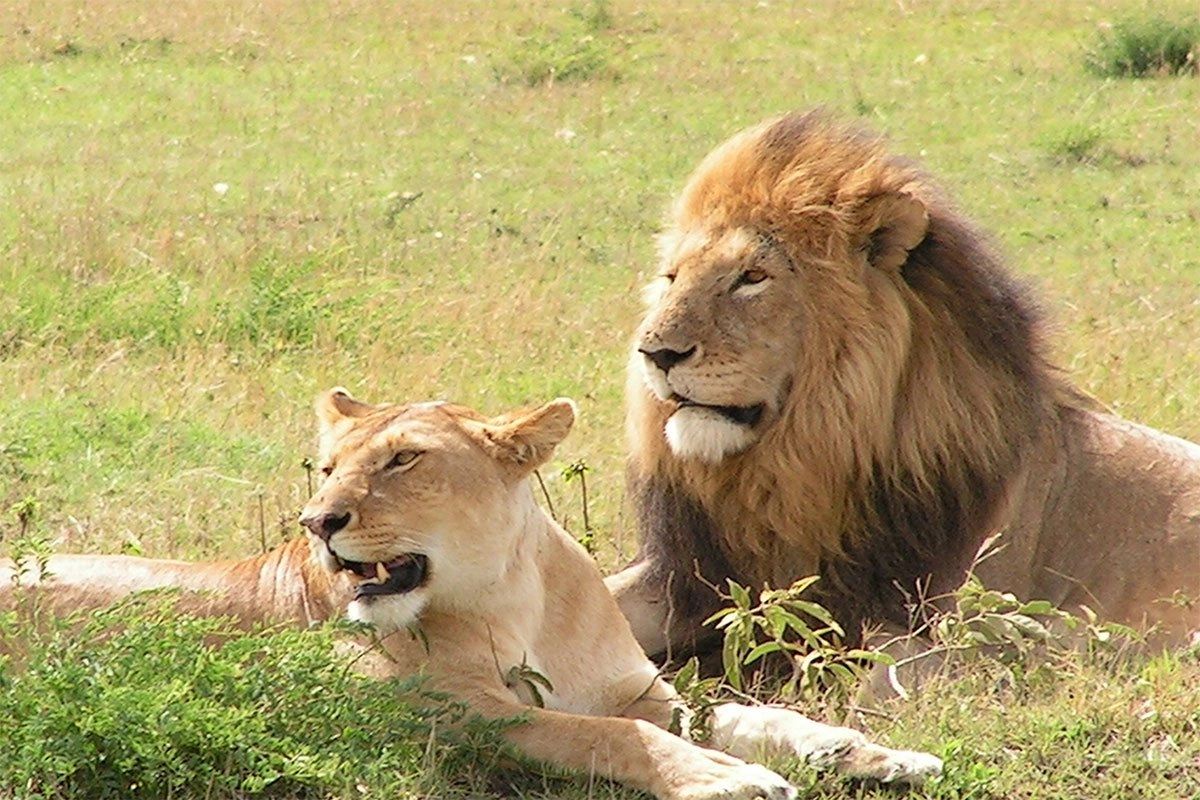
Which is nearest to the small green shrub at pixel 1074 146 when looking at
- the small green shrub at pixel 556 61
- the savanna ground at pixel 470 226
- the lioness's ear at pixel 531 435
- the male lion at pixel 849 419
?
the savanna ground at pixel 470 226

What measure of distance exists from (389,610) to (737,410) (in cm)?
115

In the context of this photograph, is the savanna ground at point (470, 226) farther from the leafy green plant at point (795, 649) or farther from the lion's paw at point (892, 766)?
the leafy green plant at point (795, 649)

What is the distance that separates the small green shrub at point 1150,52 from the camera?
13469 mm

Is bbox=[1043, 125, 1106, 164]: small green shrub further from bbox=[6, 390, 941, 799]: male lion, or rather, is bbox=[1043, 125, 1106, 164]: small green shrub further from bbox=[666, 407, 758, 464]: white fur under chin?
bbox=[6, 390, 941, 799]: male lion

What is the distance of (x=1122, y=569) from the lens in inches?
184

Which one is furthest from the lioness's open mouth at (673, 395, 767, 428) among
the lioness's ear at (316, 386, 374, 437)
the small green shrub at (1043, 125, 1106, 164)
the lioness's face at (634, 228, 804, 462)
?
the small green shrub at (1043, 125, 1106, 164)

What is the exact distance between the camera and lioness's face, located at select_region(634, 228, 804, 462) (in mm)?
4305

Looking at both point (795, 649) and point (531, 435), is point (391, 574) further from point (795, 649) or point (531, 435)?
point (795, 649)

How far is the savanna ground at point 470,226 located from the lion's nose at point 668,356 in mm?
871

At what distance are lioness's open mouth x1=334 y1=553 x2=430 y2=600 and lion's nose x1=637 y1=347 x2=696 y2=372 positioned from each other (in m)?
0.90

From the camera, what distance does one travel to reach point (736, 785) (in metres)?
3.28

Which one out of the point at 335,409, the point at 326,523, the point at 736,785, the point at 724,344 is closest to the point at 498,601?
the point at 326,523

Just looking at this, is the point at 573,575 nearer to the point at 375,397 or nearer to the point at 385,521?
the point at 385,521

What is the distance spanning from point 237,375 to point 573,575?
322cm
